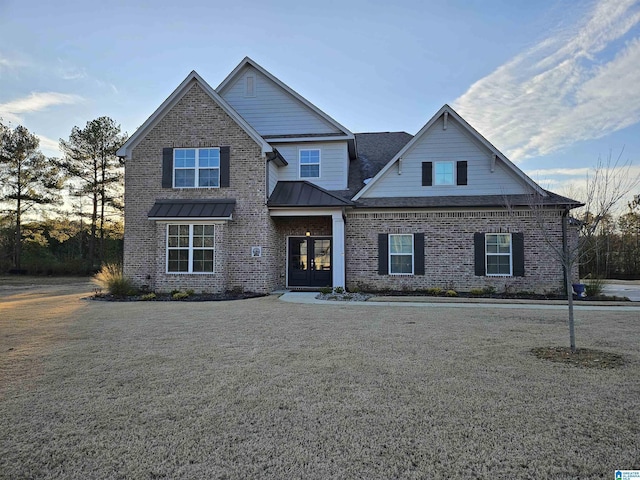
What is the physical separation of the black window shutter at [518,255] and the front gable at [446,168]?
5.96 ft

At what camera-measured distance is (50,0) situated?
10.9m

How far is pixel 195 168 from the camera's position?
1587 cm

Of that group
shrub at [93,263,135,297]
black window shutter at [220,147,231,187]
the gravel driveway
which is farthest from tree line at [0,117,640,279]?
the gravel driveway

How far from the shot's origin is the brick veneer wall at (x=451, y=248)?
15.3 metres

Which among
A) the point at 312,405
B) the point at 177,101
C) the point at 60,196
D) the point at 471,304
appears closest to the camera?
the point at 312,405

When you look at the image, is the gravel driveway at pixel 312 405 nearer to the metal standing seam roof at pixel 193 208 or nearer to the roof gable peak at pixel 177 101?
the metal standing seam roof at pixel 193 208

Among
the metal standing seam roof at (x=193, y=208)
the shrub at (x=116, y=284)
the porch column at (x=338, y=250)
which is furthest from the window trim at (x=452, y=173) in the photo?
the shrub at (x=116, y=284)

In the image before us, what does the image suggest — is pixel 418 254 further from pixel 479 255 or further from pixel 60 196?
pixel 60 196

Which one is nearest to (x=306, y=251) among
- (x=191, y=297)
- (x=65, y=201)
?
(x=191, y=297)

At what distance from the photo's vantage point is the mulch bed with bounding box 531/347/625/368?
5672 mm

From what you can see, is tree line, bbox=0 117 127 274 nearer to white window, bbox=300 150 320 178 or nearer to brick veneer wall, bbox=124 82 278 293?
brick veneer wall, bbox=124 82 278 293

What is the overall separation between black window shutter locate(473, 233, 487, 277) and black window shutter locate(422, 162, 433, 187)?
276 cm

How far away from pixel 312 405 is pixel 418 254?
40.7 feet

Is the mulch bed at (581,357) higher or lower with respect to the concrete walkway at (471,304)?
lower
